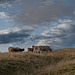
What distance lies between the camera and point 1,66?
16000 millimetres

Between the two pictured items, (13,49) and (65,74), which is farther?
(13,49)

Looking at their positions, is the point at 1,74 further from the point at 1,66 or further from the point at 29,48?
the point at 29,48

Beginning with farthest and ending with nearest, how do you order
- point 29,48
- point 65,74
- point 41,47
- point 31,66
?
point 29,48 < point 41,47 < point 31,66 < point 65,74

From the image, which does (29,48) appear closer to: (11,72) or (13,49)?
(13,49)

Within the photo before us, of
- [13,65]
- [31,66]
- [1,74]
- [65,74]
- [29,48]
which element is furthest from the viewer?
[29,48]

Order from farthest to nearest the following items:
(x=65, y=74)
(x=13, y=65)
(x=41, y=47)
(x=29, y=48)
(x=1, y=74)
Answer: (x=29, y=48), (x=41, y=47), (x=13, y=65), (x=1, y=74), (x=65, y=74)

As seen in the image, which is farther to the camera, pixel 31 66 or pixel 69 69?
pixel 31 66

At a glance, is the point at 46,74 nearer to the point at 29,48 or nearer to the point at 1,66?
the point at 1,66

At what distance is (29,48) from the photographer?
1630 inches

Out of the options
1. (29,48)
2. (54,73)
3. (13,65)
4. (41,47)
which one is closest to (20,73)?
(13,65)

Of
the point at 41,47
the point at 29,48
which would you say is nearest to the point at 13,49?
the point at 29,48

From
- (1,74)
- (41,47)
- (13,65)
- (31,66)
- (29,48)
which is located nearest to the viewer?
(1,74)

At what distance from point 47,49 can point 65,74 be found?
24.1 m

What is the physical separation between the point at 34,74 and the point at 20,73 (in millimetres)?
1435
